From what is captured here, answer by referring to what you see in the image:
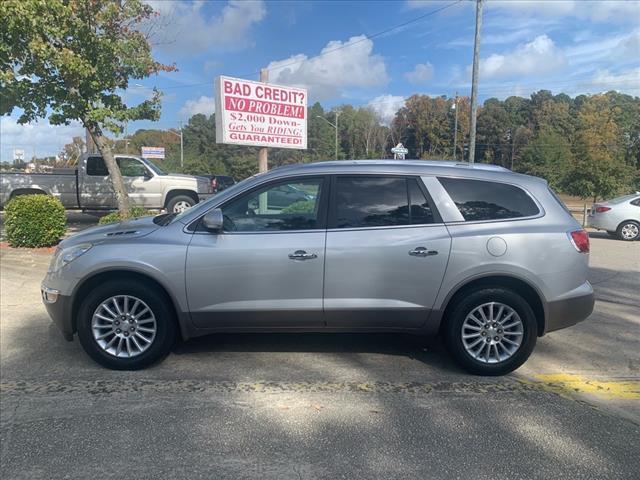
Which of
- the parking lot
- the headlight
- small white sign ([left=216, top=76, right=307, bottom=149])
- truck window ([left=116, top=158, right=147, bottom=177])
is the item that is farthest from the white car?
the headlight

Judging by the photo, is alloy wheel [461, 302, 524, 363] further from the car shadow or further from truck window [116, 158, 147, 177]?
truck window [116, 158, 147, 177]

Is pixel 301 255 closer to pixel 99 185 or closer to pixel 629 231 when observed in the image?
pixel 99 185

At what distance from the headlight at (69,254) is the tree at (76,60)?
6.34 meters

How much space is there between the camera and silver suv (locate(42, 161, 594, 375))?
405 centimetres

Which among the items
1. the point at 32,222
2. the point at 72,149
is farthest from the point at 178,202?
the point at 72,149

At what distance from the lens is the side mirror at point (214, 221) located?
13.2ft

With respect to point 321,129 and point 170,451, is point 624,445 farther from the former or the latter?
point 321,129

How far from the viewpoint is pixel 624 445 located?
318 cm

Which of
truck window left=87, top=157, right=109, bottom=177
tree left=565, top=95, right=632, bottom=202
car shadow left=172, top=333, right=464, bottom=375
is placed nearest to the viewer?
car shadow left=172, top=333, right=464, bottom=375

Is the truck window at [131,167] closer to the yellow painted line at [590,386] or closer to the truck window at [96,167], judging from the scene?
the truck window at [96,167]

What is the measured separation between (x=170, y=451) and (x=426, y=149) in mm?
73718

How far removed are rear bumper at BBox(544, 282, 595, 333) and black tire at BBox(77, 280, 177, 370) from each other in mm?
3127

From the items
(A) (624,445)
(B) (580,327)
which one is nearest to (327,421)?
(A) (624,445)

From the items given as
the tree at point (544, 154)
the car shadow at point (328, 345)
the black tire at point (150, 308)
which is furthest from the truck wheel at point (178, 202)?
the tree at point (544, 154)
